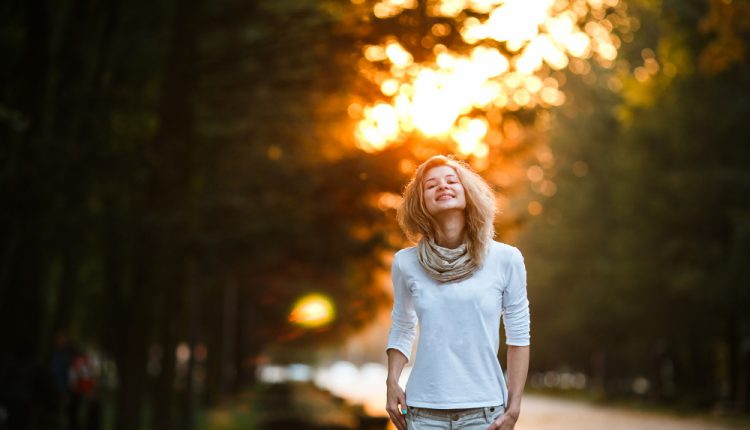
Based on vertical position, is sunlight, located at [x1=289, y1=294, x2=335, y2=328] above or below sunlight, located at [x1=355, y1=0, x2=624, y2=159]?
below

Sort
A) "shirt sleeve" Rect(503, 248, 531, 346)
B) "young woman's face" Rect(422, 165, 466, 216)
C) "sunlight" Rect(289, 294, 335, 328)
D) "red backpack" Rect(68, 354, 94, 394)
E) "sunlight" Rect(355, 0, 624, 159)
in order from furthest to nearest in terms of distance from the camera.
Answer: "sunlight" Rect(289, 294, 335, 328), "red backpack" Rect(68, 354, 94, 394), "sunlight" Rect(355, 0, 624, 159), "young woman's face" Rect(422, 165, 466, 216), "shirt sleeve" Rect(503, 248, 531, 346)

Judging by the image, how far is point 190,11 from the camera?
18734 mm

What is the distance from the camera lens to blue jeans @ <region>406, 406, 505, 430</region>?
434 cm

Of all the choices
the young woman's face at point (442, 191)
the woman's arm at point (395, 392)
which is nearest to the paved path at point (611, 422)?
the woman's arm at point (395, 392)

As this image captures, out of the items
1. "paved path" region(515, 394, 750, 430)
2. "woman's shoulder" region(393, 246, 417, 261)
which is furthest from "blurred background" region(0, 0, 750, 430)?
"woman's shoulder" region(393, 246, 417, 261)

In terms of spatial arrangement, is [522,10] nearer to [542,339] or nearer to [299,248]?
[299,248]

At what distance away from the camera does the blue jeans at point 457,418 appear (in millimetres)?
4344

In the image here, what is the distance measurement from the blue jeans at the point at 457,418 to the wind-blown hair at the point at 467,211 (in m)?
0.56

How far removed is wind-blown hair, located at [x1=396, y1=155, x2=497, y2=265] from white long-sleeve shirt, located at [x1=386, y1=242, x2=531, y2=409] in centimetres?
7

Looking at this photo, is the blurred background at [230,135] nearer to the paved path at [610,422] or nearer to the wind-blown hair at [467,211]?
the paved path at [610,422]

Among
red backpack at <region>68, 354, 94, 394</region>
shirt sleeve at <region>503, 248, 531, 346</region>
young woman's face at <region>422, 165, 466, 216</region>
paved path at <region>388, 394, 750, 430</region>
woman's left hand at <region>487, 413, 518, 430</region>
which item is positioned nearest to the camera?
woman's left hand at <region>487, 413, 518, 430</region>

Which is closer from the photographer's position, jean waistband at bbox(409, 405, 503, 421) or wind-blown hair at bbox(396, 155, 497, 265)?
jean waistband at bbox(409, 405, 503, 421)

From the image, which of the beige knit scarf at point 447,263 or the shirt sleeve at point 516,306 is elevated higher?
the beige knit scarf at point 447,263

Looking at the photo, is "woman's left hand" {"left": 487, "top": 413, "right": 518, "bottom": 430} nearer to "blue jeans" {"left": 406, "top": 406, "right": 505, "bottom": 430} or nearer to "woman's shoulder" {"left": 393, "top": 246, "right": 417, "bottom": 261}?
"blue jeans" {"left": 406, "top": 406, "right": 505, "bottom": 430}
